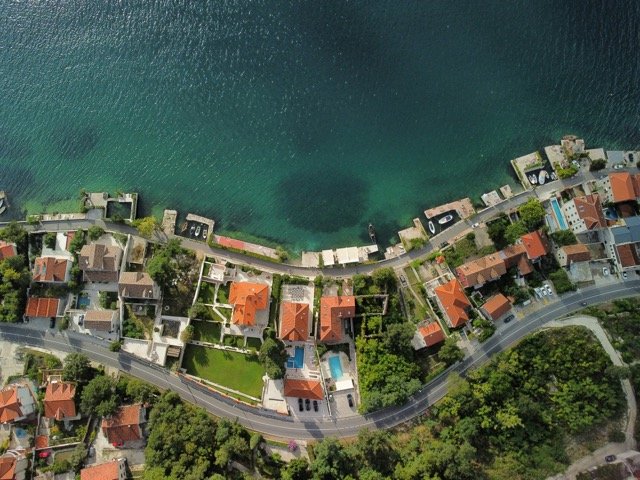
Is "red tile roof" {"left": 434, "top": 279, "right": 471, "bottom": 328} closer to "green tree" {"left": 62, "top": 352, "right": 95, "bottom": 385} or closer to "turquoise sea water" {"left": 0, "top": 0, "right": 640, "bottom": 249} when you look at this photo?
"turquoise sea water" {"left": 0, "top": 0, "right": 640, "bottom": 249}

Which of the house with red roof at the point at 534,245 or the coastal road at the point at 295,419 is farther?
the house with red roof at the point at 534,245

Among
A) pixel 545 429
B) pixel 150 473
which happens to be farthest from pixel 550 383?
pixel 150 473

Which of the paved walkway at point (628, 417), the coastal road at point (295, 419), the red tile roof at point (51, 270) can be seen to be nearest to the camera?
the paved walkway at point (628, 417)

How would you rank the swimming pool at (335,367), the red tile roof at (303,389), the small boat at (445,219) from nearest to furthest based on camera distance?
the red tile roof at (303,389) < the swimming pool at (335,367) < the small boat at (445,219)

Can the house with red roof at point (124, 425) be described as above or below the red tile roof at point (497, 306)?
below

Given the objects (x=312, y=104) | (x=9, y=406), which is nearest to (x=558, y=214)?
(x=312, y=104)

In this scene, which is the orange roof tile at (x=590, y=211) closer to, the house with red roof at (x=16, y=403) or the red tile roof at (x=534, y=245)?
the red tile roof at (x=534, y=245)

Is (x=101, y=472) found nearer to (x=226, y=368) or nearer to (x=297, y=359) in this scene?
(x=226, y=368)

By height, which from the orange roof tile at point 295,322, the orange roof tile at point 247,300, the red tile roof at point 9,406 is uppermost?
the orange roof tile at point 247,300

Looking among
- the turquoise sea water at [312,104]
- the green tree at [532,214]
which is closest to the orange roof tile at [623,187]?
the turquoise sea water at [312,104]
